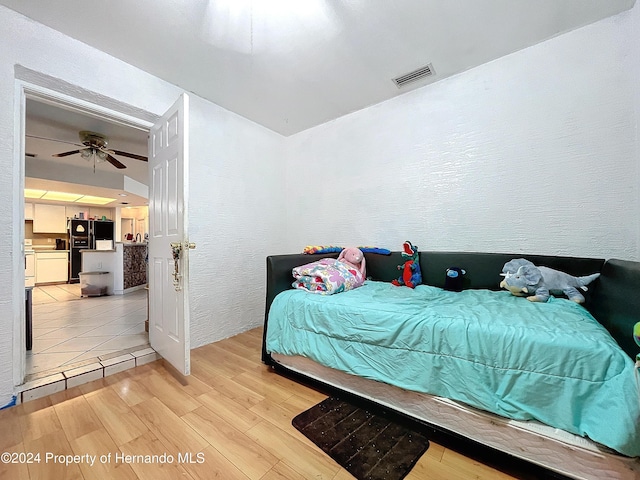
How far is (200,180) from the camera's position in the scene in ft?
7.80

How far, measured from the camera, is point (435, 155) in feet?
7.25

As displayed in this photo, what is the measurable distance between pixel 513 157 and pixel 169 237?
2.64 m

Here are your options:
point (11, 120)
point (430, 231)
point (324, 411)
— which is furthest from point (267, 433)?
point (11, 120)

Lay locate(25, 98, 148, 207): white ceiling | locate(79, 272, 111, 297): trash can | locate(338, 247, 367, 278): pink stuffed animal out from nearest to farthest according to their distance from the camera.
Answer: locate(338, 247, 367, 278): pink stuffed animal < locate(25, 98, 148, 207): white ceiling < locate(79, 272, 111, 297): trash can

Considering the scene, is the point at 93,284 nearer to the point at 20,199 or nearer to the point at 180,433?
the point at 20,199

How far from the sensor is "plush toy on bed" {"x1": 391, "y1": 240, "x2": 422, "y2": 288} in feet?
6.81

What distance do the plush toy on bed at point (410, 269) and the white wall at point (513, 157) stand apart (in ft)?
0.63

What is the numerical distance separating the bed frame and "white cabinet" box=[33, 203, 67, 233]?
760 centimetres

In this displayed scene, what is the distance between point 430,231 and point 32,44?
3053mm

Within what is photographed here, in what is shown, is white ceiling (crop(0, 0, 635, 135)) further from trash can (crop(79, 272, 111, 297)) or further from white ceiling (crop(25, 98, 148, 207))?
trash can (crop(79, 272, 111, 297))

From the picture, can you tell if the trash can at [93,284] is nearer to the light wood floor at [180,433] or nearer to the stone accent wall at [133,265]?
the stone accent wall at [133,265]

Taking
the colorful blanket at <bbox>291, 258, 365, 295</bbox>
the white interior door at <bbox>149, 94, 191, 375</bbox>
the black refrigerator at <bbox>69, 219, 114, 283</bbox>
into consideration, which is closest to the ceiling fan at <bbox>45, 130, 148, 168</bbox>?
the white interior door at <bbox>149, 94, 191, 375</bbox>

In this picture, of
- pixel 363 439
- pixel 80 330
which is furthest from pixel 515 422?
pixel 80 330

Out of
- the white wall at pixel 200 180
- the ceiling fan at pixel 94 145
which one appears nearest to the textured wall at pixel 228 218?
the white wall at pixel 200 180
